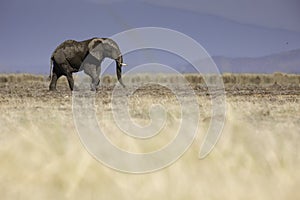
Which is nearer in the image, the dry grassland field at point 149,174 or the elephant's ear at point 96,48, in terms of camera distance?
the dry grassland field at point 149,174

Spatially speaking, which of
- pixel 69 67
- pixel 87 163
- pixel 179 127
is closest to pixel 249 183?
pixel 179 127

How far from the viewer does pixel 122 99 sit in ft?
25.4

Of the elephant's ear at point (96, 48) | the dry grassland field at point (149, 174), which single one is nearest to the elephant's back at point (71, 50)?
the elephant's ear at point (96, 48)

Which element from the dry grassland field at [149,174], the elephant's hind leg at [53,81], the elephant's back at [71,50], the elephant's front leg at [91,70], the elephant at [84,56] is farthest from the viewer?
the elephant's back at [71,50]

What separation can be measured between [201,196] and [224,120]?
94cm

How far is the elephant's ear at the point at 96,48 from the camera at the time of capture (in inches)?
519


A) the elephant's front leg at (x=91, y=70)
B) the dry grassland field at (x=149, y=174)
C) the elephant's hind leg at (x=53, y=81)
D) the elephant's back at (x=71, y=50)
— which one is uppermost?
the elephant's back at (x=71, y=50)

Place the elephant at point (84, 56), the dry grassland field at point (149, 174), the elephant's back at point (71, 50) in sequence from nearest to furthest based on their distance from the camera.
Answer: the dry grassland field at point (149, 174), the elephant at point (84, 56), the elephant's back at point (71, 50)

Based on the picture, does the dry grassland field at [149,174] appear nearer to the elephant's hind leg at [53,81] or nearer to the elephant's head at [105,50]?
the elephant's hind leg at [53,81]

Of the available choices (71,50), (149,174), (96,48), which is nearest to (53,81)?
(71,50)

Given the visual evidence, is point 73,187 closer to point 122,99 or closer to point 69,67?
point 122,99

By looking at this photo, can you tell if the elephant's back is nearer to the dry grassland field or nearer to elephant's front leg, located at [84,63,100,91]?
elephant's front leg, located at [84,63,100,91]

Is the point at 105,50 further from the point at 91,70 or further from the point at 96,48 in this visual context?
the point at 91,70

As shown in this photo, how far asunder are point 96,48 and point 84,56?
0.39 metres
